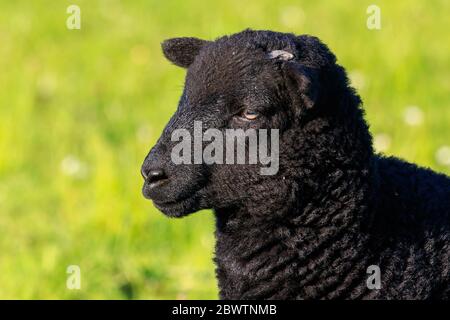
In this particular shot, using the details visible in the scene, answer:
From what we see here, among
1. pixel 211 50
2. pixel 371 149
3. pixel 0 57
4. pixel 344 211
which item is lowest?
pixel 344 211

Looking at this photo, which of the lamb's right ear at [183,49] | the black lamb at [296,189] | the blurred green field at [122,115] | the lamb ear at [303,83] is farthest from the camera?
the blurred green field at [122,115]

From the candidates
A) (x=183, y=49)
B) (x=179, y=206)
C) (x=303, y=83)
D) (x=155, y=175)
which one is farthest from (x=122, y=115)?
(x=303, y=83)

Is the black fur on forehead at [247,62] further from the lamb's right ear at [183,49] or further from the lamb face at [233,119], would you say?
the lamb's right ear at [183,49]

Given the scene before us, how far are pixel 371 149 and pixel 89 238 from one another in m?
2.89

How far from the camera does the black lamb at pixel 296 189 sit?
4609 mm

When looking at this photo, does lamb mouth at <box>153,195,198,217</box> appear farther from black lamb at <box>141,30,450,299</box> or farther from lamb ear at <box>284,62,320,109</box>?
lamb ear at <box>284,62,320,109</box>

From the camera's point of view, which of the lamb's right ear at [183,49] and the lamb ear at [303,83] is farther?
the lamb's right ear at [183,49]

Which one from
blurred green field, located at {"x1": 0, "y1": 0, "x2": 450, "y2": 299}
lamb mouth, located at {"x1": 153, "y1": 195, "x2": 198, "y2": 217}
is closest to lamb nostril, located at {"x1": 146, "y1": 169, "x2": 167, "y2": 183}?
lamb mouth, located at {"x1": 153, "y1": 195, "x2": 198, "y2": 217}

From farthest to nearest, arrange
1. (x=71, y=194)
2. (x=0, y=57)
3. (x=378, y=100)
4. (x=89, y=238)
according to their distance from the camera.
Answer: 1. (x=0, y=57)
2. (x=378, y=100)
3. (x=71, y=194)
4. (x=89, y=238)

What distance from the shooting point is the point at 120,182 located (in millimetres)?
7582

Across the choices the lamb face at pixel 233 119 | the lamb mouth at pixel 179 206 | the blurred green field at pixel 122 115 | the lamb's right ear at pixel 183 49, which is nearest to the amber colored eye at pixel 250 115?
the lamb face at pixel 233 119

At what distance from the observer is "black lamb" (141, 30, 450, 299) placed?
461cm
